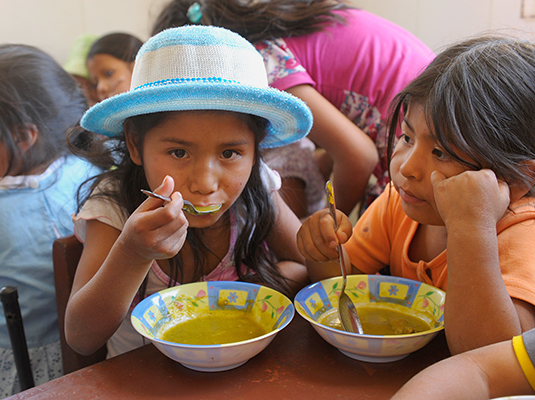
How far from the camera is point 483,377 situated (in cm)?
57

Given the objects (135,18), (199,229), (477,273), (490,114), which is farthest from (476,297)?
(135,18)

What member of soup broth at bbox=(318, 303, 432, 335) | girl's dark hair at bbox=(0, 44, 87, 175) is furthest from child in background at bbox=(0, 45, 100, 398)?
soup broth at bbox=(318, 303, 432, 335)

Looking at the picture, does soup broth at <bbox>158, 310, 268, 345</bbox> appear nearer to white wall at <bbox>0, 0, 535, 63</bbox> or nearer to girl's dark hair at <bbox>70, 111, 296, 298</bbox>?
girl's dark hair at <bbox>70, 111, 296, 298</bbox>

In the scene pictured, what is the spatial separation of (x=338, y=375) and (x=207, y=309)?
31 centimetres

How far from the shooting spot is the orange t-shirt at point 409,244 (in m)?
0.75

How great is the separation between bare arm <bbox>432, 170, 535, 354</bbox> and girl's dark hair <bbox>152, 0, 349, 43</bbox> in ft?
3.40

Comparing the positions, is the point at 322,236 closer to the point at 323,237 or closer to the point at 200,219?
the point at 323,237

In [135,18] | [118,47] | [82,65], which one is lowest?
[82,65]

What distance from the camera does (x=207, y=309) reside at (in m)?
0.87

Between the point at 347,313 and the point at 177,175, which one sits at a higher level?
the point at 177,175

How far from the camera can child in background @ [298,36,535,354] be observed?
27.2 inches

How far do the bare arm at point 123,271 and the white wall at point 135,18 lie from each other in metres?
1.53

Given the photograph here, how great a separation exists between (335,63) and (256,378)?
4.02 feet

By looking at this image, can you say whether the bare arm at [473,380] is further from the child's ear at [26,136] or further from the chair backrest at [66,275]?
the child's ear at [26,136]
